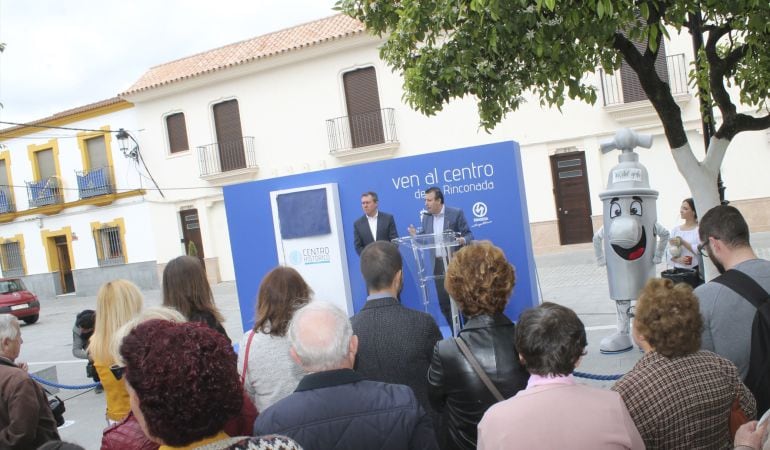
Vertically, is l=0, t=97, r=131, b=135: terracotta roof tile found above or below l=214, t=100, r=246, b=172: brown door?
above

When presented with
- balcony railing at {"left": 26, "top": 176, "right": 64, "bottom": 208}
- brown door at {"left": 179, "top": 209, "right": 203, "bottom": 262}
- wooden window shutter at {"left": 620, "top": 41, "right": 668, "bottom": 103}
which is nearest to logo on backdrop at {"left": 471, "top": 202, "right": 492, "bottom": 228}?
wooden window shutter at {"left": 620, "top": 41, "right": 668, "bottom": 103}

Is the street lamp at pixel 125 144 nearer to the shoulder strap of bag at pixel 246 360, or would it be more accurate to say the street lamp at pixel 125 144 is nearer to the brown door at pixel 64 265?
the brown door at pixel 64 265

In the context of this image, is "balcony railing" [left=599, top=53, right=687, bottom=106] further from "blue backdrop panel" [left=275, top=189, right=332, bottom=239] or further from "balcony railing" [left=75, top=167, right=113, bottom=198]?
"balcony railing" [left=75, top=167, right=113, bottom=198]

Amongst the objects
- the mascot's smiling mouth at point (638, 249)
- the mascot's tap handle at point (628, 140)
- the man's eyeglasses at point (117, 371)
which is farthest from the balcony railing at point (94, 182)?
the man's eyeglasses at point (117, 371)

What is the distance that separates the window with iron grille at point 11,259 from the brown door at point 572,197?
73.4ft

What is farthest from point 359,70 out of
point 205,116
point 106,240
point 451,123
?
point 106,240

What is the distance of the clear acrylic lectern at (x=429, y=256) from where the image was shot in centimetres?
616

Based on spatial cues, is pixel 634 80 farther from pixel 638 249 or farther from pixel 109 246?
pixel 109 246

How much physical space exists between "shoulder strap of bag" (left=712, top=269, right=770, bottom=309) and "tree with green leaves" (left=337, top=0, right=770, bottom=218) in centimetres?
218

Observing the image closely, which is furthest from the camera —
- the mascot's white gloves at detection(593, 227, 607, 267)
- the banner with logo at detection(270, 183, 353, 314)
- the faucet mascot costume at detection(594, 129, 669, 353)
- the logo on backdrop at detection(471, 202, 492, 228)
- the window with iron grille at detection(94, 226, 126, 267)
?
the window with iron grille at detection(94, 226, 126, 267)

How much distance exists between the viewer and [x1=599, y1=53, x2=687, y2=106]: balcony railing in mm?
15641

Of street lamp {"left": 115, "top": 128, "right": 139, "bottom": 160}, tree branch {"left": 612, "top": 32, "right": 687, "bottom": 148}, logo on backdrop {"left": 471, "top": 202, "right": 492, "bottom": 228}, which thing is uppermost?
street lamp {"left": 115, "top": 128, "right": 139, "bottom": 160}

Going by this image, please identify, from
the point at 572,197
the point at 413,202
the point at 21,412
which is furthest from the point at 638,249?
the point at 572,197

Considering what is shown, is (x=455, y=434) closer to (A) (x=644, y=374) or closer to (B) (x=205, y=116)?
(A) (x=644, y=374)
